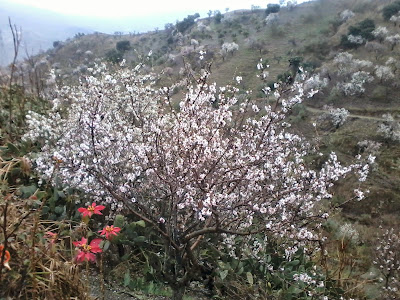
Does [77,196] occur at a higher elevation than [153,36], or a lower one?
lower

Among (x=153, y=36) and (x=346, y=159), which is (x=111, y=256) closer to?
(x=346, y=159)

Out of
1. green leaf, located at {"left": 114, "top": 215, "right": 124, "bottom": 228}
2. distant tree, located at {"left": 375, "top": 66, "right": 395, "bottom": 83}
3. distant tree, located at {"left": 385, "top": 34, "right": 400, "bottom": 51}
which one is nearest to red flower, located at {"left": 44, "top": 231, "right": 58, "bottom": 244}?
green leaf, located at {"left": 114, "top": 215, "right": 124, "bottom": 228}

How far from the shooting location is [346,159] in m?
13.9

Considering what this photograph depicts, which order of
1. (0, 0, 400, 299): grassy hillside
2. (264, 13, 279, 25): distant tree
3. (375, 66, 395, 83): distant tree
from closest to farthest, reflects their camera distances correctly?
(0, 0, 400, 299): grassy hillside < (375, 66, 395, 83): distant tree < (264, 13, 279, 25): distant tree

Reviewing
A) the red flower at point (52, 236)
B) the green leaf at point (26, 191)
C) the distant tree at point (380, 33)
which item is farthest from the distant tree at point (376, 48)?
the red flower at point (52, 236)

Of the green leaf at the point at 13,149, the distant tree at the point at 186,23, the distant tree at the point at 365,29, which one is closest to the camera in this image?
the green leaf at the point at 13,149

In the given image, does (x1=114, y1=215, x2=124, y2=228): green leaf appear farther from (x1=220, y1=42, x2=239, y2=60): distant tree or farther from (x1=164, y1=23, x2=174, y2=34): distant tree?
(x1=164, y1=23, x2=174, y2=34): distant tree

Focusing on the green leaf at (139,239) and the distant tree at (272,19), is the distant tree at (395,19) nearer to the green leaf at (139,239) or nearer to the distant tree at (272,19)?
the distant tree at (272,19)

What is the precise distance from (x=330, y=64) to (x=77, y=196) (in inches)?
815

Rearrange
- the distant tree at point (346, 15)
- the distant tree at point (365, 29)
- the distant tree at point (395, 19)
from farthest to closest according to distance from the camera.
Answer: the distant tree at point (346, 15)
the distant tree at point (395, 19)
the distant tree at point (365, 29)

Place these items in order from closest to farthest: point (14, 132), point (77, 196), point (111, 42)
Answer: point (77, 196) → point (14, 132) → point (111, 42)

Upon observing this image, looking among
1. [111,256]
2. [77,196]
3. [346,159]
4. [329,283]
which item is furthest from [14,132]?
[346,159]

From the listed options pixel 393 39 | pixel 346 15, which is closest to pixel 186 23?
pixel 346 15

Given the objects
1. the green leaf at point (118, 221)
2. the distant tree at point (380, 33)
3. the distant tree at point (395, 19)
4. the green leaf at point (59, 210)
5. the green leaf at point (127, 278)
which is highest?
the distant tree at point (395, 19)
